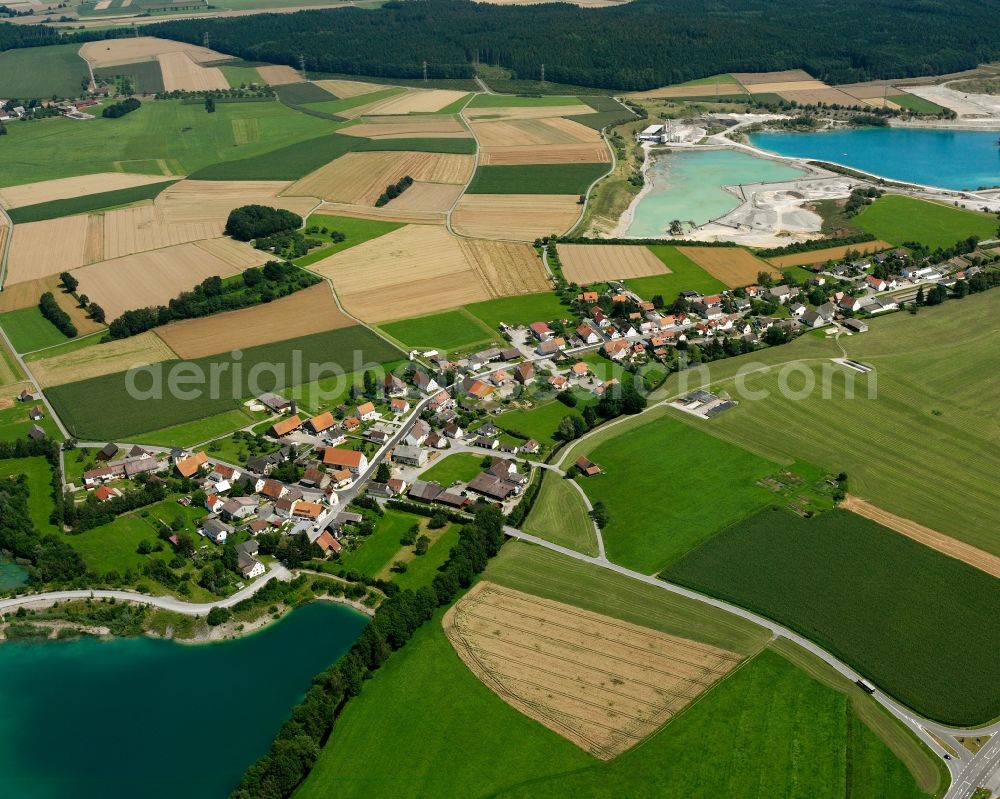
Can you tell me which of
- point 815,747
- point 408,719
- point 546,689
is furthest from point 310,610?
point 815,747

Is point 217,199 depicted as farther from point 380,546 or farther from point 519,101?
point 380,546

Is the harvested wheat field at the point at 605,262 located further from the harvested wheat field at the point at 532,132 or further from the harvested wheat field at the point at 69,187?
the harvested wheat field at the point at 69,187

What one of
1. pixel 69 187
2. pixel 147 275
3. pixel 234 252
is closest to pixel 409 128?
pixel 69 187

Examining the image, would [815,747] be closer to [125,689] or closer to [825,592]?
[825,592]

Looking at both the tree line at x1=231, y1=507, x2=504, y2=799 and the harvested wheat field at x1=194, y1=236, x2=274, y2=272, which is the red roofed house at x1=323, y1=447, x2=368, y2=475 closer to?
the tree line at x1=231, y1=507, x2=504, y2=799

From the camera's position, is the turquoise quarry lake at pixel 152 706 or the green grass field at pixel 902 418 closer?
the turquoise quarry lake at pixel 152 706

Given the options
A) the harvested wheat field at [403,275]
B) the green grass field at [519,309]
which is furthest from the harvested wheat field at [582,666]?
the harvested wheat field at [403,275]
